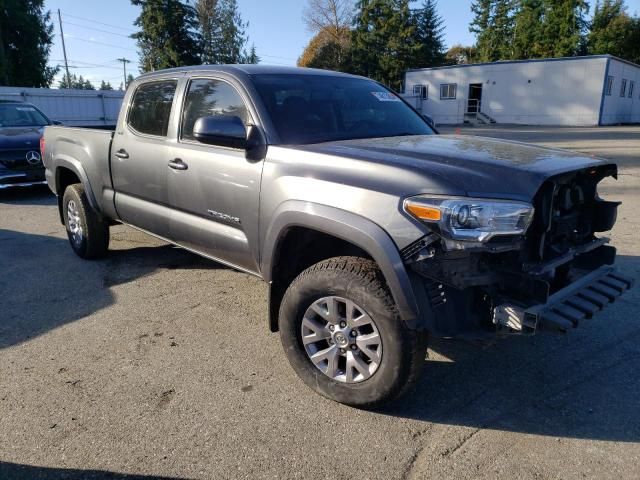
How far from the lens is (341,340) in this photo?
9.54 ft

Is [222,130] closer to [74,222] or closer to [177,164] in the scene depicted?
[177,164]

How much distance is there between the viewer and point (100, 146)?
502 centimetres

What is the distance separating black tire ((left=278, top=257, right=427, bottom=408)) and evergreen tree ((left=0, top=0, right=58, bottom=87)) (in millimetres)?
40896

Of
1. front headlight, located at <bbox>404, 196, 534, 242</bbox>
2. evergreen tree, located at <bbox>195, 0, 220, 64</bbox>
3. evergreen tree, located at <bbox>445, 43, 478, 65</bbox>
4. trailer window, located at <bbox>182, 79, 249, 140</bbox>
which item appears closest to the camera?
front headlight, located at <bbox>404, 196, 534, 242</bbox>

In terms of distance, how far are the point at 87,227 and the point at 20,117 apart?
6.61m

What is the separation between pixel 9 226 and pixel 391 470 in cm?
708

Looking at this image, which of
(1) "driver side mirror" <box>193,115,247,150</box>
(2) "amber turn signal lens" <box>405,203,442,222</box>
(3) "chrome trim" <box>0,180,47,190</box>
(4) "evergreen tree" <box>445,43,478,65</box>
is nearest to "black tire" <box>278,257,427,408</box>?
(2) "amber turn signal lens" <box>405,203,442,222</box>

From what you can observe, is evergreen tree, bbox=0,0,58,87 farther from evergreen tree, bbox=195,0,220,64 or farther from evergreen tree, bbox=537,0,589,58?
evergreen tree, bbox=537,0,589,58

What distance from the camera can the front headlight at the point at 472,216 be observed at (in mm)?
2408

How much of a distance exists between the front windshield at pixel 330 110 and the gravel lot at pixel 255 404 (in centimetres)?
156

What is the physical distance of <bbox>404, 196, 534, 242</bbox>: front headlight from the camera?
7.90 feet

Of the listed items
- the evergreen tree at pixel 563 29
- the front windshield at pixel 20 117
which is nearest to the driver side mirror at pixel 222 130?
the front windshield at pixel 20 117

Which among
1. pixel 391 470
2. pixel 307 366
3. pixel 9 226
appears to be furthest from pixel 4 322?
pixel 9 226

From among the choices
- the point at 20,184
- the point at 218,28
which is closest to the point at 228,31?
the point at 218,28
